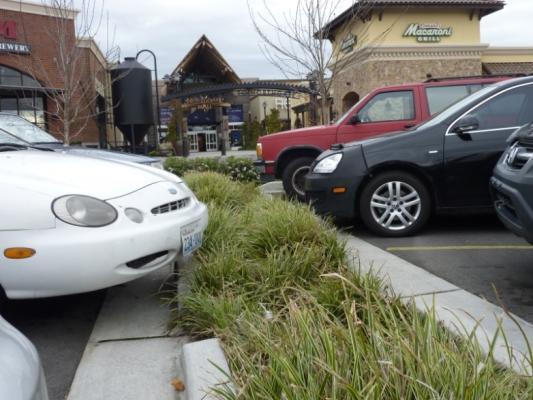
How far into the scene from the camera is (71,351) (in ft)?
11.3

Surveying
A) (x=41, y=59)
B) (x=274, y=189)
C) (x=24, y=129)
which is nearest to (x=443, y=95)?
(x=274, y=189)

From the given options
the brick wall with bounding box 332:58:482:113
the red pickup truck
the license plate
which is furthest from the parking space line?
the brick wall with bounding box 332:58:482:113

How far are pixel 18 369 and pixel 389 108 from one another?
24.4 ft

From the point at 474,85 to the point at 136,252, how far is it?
21.0ft

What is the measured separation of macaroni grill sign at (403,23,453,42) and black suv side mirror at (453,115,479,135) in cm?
2160

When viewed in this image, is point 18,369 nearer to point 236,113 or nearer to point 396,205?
point 396,205

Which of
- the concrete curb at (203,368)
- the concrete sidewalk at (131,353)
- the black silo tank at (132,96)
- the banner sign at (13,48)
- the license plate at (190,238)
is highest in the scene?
the banner sign at (13,48)

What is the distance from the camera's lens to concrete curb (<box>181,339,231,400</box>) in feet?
7.91

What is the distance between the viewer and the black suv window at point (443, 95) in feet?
26.1

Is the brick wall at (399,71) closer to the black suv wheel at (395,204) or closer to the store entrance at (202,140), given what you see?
the black suv wheel at (395,204)

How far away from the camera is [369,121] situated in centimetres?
830

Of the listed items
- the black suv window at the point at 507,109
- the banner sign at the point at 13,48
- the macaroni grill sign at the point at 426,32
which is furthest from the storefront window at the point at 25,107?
the black suv window at the point at 507,109

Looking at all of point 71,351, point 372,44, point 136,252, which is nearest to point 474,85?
point 136,252

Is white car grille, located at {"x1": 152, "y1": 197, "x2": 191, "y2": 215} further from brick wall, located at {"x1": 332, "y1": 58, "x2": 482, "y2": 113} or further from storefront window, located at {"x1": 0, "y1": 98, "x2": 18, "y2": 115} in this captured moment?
storefront window, located at {"x1": 0, "y1": 98, "x2": 18, "y2": 115}
